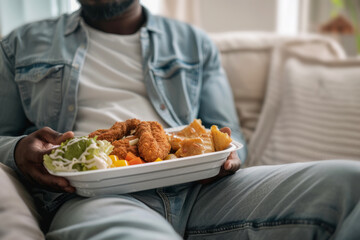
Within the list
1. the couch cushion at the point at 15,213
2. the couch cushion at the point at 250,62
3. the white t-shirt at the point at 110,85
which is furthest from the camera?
the couch cushion at the point at 250,62

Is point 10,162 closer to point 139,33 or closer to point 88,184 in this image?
point 88,184

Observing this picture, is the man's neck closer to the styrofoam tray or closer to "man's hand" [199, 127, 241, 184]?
"man's hand" [199, 127, 241, 184]

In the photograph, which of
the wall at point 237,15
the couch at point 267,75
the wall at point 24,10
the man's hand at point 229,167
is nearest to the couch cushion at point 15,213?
the man's hand at point 229,167

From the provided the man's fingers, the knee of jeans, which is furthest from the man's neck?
the knee of jeans

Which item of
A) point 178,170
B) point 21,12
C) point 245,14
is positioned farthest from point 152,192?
point 245,14

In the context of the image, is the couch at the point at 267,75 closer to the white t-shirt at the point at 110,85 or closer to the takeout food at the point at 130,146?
the white t-shirt at the point at 110,85

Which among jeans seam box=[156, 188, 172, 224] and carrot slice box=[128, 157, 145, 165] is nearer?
carrot slice box=[128, 157, 145, 165]

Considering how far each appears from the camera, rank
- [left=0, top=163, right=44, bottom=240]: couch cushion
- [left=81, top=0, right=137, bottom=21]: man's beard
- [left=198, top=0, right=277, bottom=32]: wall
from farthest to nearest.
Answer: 1. [left=198, top=0, right=277, bottom=32]: wall
2. [left=81, top=0, right=137, bottom=21]: man's beard
3. [left=0, top=163, right=44, bottom=240]: couch cushion

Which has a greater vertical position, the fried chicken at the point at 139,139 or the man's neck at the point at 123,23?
the man's neck at the point at 123,23
